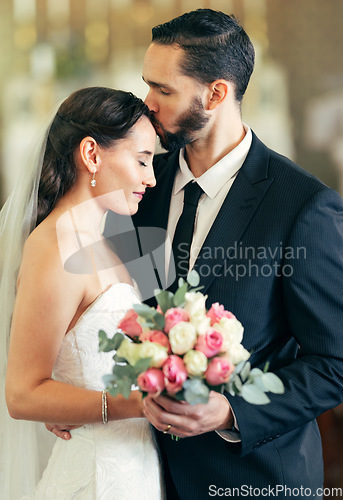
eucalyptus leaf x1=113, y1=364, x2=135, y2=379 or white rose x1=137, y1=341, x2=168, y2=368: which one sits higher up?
white rose x1=137, y1=341, x2=168, y2=368

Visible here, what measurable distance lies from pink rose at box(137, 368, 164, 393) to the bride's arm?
0.34 meters

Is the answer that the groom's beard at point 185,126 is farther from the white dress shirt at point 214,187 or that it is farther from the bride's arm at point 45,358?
the bride's arm at point 45,358

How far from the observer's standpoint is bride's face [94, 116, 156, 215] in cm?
189

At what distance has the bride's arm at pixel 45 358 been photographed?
5.38 feet

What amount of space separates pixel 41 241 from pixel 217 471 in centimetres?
96

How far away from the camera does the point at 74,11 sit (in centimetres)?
398

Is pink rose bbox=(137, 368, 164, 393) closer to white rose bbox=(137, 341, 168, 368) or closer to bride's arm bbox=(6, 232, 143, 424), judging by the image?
white rose bbox=(137, 341, 168, 368)

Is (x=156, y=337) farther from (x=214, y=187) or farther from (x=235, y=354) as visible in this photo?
(x=214, y=187)

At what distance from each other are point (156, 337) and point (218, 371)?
0.17 m

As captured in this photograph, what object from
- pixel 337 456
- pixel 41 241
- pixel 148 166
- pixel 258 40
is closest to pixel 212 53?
pixel 148 166

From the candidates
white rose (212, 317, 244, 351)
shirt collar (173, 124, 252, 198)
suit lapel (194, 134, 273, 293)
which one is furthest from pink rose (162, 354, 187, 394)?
shirt collar (173, 124, 252, 198)

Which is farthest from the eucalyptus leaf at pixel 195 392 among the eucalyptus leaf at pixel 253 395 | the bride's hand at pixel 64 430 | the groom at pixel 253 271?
the bride's hand at pixel 64 430

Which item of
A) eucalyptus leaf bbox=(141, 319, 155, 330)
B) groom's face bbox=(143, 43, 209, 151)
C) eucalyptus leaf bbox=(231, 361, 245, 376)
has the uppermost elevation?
groom's face bbox=(143, 43, 209, 151)

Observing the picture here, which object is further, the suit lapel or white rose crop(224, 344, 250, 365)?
the suit lapel
